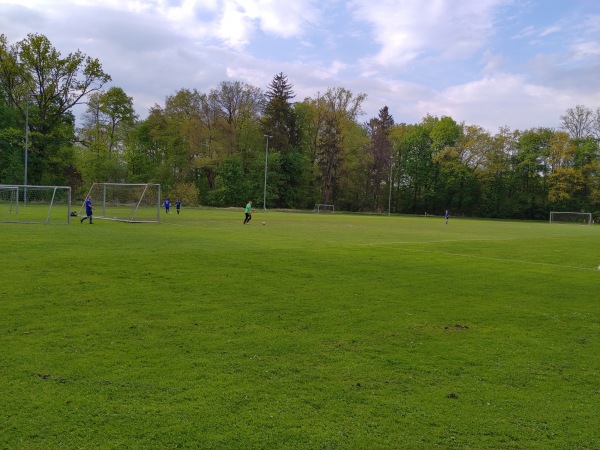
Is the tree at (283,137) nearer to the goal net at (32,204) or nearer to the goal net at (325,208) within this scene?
the goal net at (325,208)

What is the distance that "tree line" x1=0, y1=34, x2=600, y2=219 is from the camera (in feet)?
239

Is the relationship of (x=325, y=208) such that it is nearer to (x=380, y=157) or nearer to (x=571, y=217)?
(x=380, y=157)

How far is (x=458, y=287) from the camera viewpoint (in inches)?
414

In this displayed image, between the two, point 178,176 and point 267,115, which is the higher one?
point 267,115

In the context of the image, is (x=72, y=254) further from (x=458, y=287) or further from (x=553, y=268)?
(x=553, y=268)

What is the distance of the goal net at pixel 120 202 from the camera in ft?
106

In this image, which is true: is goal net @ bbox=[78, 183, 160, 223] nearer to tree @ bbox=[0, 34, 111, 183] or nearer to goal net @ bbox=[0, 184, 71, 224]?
goal net @ bbox=[0, 184, 71, 224]

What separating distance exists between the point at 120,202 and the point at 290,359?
104ft

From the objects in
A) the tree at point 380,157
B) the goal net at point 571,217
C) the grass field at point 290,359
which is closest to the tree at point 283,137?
the tree at point 380,157

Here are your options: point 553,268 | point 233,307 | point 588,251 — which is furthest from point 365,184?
point 233,307

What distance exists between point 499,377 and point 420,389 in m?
1.06

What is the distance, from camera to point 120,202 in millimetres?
34438

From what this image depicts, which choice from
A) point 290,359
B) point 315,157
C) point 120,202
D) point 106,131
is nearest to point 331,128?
point 315,157

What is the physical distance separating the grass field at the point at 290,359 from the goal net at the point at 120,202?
21303 millimetres
